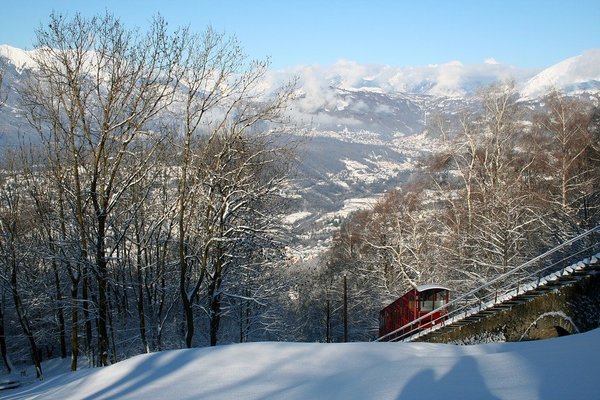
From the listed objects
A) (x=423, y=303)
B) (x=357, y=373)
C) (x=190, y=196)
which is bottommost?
(x=357, y=373)

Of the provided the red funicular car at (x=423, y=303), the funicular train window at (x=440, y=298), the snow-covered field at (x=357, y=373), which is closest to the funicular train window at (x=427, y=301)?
the red funicular car at (x=423, y=303)

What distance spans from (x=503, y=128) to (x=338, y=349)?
55.1 ft

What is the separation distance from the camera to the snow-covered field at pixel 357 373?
629cm

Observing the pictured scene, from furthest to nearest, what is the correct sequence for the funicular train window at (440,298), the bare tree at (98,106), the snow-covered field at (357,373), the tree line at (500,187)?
the tree line at (500,187) → the funicular train window at (440,298) → the bare tree at (98,106) → the snow-covered field at (357,373)

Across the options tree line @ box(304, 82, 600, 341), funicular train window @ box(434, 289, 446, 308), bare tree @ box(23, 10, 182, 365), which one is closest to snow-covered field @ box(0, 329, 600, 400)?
bare tree @ box(23, 10, 182, 365)

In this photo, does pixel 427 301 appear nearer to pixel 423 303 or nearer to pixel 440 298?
pixel 423 303

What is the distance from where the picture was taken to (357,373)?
767 centimetres

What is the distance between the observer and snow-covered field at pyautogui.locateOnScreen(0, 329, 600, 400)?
248 inches

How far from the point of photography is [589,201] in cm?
2219

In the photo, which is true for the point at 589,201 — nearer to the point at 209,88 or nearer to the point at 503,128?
the point at 503,128

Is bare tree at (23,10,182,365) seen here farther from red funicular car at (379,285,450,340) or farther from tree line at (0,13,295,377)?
red funicular car at (379,285,450,340)

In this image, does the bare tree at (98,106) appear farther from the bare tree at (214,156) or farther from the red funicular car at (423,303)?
the red funicular car at (423,303)

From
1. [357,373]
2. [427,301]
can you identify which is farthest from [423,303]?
[357,373]

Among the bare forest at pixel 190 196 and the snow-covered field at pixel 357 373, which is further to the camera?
the bare forest at pixel 190 196
